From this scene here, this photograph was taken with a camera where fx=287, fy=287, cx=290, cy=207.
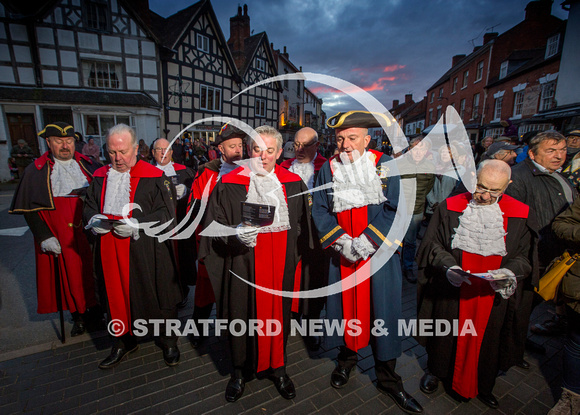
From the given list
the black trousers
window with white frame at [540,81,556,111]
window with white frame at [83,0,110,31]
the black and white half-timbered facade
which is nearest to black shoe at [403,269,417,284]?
the black trousers

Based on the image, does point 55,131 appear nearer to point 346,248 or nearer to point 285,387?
point 346,248

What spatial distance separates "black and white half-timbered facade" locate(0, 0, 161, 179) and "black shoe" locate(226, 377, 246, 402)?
15.0m

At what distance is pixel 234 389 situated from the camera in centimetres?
264

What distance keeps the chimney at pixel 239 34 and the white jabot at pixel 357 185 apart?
21.9 metres

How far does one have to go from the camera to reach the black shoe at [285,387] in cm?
265

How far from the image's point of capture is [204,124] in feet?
61.4

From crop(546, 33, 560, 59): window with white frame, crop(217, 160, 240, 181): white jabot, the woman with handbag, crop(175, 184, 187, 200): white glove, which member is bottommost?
the woman with handbag

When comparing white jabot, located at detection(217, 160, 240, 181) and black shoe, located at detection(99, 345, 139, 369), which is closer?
black shoe, located at detection(99, 345, 139, 369)

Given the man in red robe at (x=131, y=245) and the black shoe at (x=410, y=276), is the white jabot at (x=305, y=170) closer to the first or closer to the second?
the man in red robe at (x=131, y=245)

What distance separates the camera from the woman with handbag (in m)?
2.27

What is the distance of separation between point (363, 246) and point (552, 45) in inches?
838

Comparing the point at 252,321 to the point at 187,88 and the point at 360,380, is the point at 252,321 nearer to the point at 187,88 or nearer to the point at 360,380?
the point at 360,380

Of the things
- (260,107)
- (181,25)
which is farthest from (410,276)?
(260,107)

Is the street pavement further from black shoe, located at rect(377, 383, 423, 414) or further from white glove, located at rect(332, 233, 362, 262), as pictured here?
white glove, located at rect(332, 233, 362, 262)
